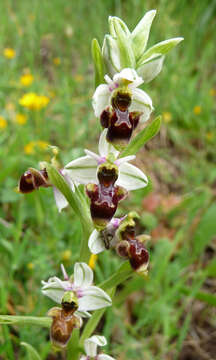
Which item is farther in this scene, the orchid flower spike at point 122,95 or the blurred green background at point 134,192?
the blurred green background at point 134,192

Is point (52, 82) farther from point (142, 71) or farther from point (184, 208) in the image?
point (142, 71)

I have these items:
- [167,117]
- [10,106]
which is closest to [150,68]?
[10,106]

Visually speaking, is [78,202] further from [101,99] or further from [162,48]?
[162,48]

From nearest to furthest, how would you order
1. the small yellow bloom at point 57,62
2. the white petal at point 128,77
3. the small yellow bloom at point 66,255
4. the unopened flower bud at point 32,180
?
1. the white petal at point 128,77
2. the unopened flower bud at point 32,180
3. the small yellow bloom at point 66,255
4. the small yellow bloom at point 57,62

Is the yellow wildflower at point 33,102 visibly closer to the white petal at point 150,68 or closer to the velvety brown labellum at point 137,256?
the white petal at point 150,68

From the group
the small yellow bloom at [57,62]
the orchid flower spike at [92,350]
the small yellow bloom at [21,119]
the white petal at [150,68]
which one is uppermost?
the small yellow bloom at [57,62]

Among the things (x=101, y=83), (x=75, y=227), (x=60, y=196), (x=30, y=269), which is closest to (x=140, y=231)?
(x=75, y=227)

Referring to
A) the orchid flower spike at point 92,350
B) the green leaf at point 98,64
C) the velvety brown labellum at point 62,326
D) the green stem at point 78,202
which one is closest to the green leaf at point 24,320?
the velvety brown labellum at point 62,326
